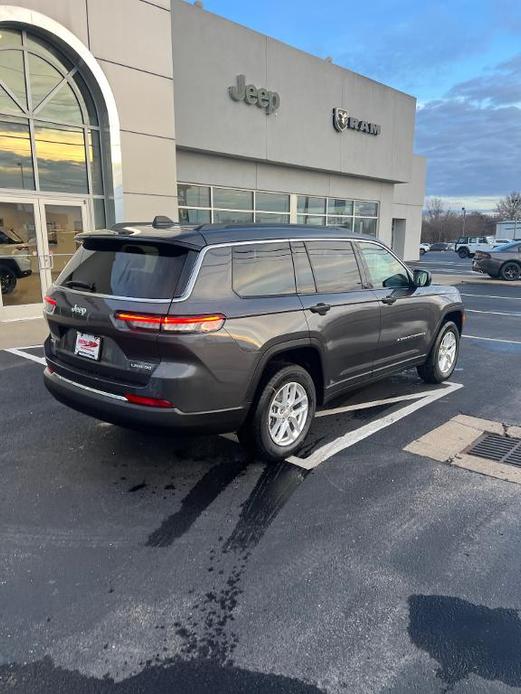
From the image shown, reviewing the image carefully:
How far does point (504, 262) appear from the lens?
21047 millimetres

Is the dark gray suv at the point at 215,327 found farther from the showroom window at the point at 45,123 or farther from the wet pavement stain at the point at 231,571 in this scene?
the showroom window at the point at 45,123

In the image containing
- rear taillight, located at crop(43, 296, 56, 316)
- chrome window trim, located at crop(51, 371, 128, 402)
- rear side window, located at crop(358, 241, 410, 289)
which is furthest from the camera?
rear side window, located at crop(358, 241, 410, 289)

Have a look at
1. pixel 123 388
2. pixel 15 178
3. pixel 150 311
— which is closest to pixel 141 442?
pixel 123 388

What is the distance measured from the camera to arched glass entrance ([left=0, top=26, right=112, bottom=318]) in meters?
9.54

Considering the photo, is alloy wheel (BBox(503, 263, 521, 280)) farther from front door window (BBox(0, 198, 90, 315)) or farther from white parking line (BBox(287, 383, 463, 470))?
white parking line (BBox(287, 383, 463, 470))

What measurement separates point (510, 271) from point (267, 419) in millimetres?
20718

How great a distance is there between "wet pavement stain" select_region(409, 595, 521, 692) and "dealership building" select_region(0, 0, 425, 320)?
32.3 feet

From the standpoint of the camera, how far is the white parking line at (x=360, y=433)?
13.4ft

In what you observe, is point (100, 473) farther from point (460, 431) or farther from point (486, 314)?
point (486, 314)

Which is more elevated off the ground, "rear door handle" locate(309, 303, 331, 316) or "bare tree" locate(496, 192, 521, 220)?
"bare tree" locate(496, 192, 521, 220)

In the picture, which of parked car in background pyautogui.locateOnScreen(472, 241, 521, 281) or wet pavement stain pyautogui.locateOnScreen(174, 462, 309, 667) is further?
parked car in background pyautogui.locateOnScreen(472, 241, 521, 281)

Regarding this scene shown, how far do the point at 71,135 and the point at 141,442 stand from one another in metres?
8.49

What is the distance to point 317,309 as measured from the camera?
13.4 ft

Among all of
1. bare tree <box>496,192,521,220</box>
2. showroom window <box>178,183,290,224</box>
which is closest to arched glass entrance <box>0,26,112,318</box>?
showroom window <box>178,183,290,224</box>
